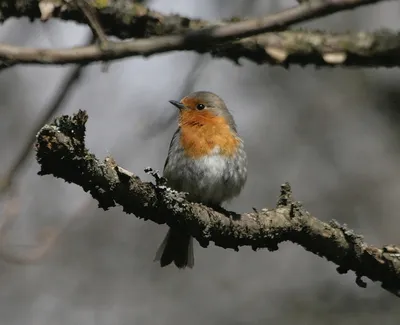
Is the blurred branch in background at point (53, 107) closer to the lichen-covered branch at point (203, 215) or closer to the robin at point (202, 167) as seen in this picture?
the lichen-covered branch at point (203, 215)

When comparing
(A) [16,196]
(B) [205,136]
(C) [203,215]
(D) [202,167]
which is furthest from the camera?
(B) [205,136]

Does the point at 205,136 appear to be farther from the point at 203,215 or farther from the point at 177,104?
the point at 203,215

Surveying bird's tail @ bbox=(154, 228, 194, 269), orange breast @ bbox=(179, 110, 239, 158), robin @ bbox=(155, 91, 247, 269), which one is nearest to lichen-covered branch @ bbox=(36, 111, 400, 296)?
robin @ bbox=(155, 91, 247, 269)

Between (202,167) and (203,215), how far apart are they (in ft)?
5.84

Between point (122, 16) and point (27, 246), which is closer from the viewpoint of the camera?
point (122, 16)

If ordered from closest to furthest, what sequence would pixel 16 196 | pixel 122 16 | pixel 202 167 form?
pixel 122 16
pixel 16 196
pixel 202 167

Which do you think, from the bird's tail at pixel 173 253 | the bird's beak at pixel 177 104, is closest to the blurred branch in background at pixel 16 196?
the bird's tail at pixel 173 253

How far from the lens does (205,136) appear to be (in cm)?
547

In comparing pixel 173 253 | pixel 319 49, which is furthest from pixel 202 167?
pixel 319 49

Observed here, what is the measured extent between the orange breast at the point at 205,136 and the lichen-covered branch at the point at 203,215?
1.47 metres

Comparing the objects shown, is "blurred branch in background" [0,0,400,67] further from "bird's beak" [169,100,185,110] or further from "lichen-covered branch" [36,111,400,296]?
"bird's beak" [169,100,185,110]

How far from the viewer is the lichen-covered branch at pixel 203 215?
8.58ft

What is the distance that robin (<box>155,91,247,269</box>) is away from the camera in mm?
5230

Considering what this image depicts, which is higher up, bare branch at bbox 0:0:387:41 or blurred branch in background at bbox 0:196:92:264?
bare branch at bbox 0:0:387:41
